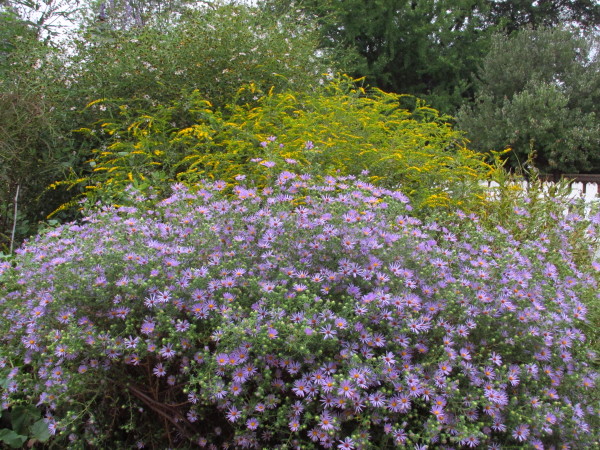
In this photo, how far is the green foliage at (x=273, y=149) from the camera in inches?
139

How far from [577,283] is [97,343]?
76.5 inches

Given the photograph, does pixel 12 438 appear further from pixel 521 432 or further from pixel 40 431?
pixel 521 432

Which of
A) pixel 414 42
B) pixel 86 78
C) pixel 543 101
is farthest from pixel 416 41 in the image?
pixel 86 78

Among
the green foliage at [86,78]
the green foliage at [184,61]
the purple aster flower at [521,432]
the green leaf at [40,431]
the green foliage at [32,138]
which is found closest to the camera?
the purple aster flower at [521,432]

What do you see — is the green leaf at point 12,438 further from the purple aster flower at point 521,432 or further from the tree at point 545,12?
the tree at point 545,12

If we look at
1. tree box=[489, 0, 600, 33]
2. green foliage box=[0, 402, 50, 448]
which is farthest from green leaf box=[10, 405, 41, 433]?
tree box=[489, 0, 600, 33]

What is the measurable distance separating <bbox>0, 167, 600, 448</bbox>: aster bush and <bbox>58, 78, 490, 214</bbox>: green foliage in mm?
1154

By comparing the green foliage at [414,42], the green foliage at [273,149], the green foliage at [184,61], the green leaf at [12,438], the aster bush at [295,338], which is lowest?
the green leaf at [12,438]

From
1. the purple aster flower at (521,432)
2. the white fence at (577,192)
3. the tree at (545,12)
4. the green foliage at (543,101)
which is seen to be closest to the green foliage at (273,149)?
the white fence at (577,192)

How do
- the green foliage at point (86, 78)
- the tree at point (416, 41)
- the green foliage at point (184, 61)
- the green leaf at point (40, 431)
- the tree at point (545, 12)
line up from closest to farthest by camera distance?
the green leaf at point (40, 431)
the green foliage at point (86, 78)
the green foliage at point (184, 61)
the tree at point (416, 41)
the tree at point (545, 12)

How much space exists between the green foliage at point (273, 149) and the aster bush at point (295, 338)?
1.15 m

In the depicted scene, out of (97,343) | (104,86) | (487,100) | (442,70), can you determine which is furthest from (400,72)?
(97,343)

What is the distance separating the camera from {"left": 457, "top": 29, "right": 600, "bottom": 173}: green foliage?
11.1 meters

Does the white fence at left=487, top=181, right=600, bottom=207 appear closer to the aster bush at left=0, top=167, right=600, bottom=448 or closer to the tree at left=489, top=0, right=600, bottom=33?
the aster bush at left=0, top=167, right=600, bottom=448
